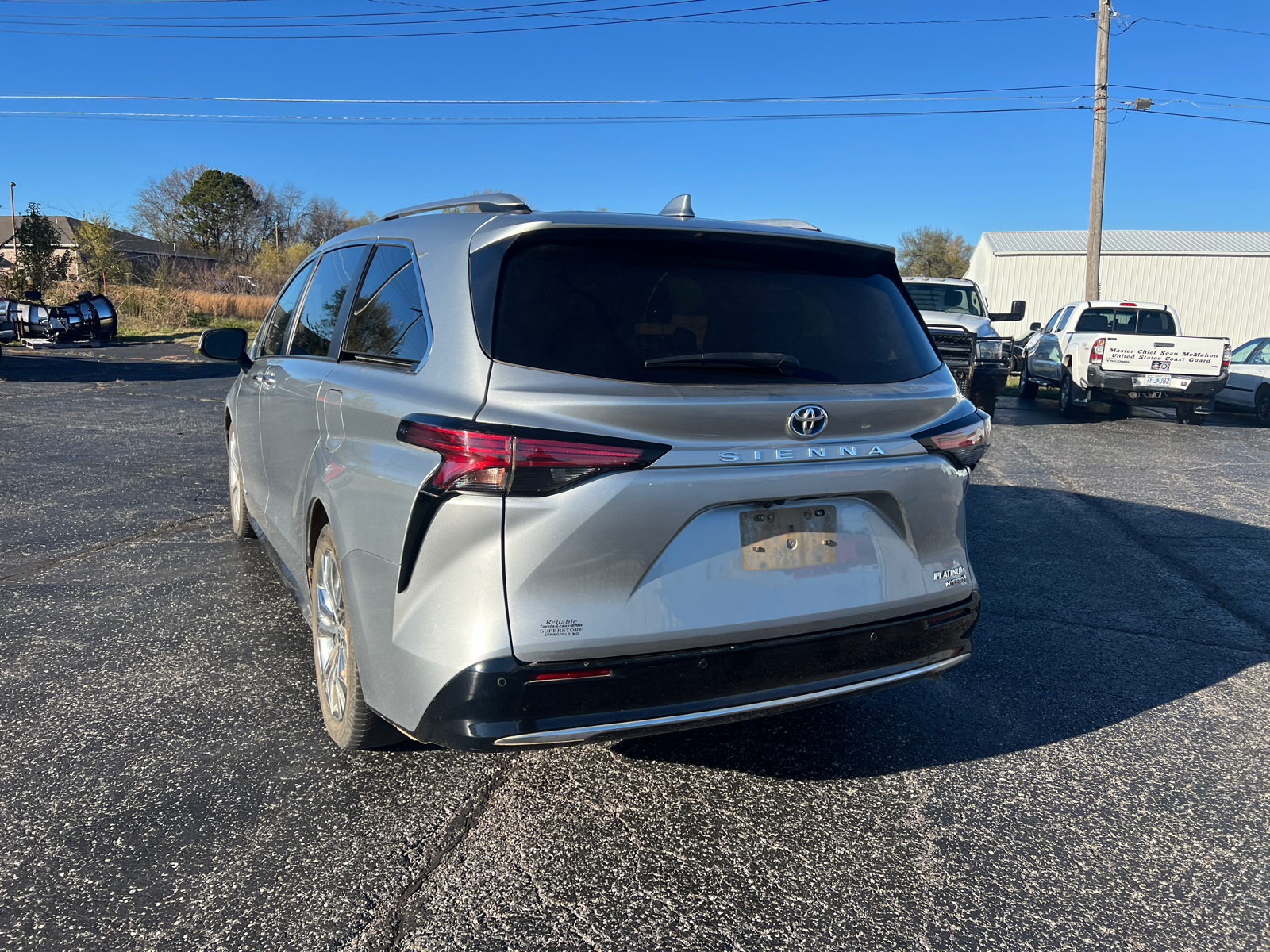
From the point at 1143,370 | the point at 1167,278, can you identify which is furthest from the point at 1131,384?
the point at 1167,278

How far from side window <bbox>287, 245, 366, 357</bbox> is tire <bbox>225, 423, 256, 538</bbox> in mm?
1676

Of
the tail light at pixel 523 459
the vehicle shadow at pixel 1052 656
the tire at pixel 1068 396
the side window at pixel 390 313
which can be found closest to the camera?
the tail light at pixel 523 459

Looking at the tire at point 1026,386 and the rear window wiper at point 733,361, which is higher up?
the rear window wiper at point 733,361

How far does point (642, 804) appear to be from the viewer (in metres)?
3.09

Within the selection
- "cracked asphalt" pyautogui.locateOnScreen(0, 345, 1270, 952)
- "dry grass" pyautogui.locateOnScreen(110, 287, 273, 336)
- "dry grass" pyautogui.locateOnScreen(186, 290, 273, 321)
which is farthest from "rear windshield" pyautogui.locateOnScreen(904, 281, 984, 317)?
"dry grass" pyautogui.locateOnScreen(186, 290, 273, 321)

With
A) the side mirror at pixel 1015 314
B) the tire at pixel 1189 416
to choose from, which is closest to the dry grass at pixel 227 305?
the side mirror at pixel 1015 314

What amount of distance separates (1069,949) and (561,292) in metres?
2.13

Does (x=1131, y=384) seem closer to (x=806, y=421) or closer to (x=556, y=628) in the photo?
(x=806, y=421)

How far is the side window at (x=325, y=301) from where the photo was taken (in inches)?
150

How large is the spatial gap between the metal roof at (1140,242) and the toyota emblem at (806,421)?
5267cm

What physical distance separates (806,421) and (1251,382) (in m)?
16.9

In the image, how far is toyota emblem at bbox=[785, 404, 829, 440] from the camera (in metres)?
2.69

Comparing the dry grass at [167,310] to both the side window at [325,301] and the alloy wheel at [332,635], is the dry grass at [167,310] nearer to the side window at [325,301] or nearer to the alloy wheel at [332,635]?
the side window at [325,301]

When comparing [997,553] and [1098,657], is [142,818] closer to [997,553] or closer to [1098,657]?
[1098,657]
